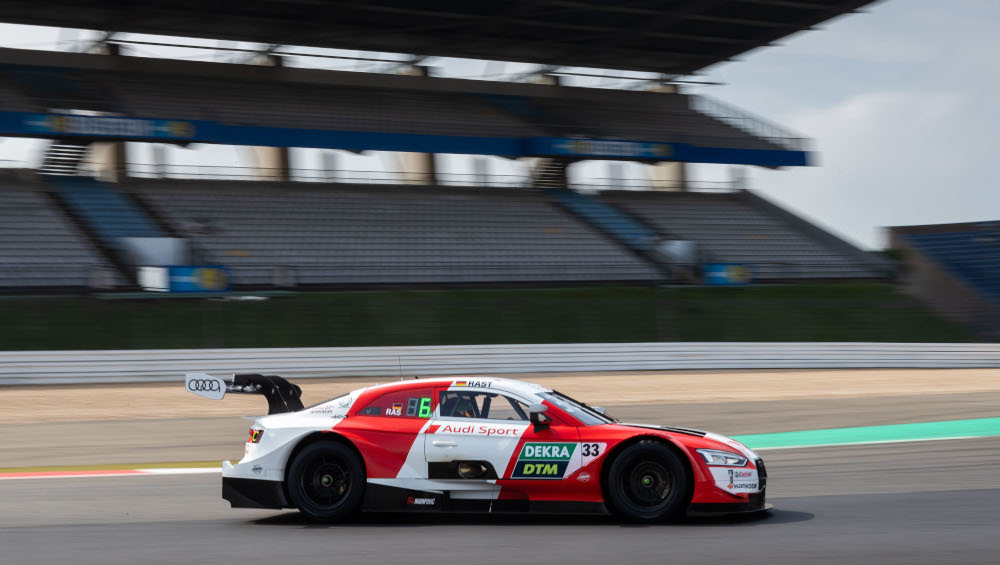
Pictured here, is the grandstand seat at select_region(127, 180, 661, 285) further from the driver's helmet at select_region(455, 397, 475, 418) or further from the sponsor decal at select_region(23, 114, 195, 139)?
the driver's helmet at select_region(455, 397, 475, 418)

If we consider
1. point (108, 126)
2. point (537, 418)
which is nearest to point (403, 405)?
point (537, 418)

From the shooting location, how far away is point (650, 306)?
80.6 ft

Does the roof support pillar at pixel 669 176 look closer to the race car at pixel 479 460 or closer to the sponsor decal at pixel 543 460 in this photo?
the race car at pixel 479 460

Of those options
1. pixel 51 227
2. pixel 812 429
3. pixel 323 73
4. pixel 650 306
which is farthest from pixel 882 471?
pixel 323 73

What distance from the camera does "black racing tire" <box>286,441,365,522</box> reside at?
23.4 feet

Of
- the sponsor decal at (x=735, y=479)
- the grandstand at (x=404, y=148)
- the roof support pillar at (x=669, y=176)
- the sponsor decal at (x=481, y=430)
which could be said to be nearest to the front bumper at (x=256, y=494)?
the sponsor decal at (x=481, y=430)

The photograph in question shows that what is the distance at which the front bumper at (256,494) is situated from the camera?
721 cm

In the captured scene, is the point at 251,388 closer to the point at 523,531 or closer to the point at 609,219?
the point at 523,531

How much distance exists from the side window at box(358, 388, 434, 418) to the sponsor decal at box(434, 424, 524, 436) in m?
0.18

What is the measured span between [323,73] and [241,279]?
406 inches

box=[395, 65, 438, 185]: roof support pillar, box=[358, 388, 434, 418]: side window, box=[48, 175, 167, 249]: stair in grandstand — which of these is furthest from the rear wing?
box=[395, 65, 438, 185]: roof support pillar

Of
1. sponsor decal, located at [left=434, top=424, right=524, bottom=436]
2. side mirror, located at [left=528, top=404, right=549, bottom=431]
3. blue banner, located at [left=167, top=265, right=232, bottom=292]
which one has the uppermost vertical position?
blue banner, located at [left=167, top=265, right=232, bottom=292]

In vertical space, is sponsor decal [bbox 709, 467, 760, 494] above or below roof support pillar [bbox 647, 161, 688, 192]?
below

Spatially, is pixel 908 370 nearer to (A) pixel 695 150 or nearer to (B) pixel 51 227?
(A) pixel 695 150
